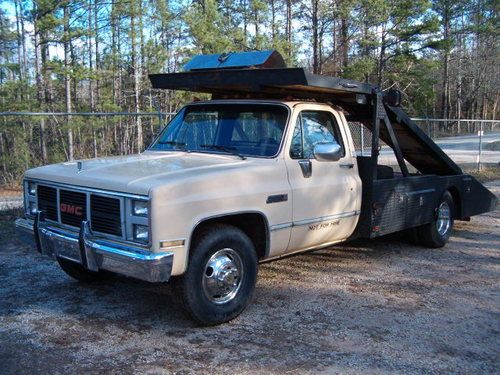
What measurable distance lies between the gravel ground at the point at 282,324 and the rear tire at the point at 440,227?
2.42 feet

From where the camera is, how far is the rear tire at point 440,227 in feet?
23.6

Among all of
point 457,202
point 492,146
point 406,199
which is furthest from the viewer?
point 492,146

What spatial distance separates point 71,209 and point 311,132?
98.3 inches

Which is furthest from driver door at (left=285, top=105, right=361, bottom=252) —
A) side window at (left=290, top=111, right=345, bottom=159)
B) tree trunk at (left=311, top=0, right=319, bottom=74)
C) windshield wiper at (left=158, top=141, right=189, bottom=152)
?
tree trunk at (left=311, top=0, right=319, bottom=74)

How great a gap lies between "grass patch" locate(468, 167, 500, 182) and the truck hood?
500 inches

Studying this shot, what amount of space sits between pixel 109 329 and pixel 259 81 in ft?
8.89

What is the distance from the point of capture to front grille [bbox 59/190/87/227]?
14.2ft

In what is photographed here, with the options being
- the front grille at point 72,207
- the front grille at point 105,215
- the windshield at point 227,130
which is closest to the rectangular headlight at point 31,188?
the front grille at point 72,207

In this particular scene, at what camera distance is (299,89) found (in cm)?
564

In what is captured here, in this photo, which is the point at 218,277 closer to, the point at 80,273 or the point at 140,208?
the point at 140,208

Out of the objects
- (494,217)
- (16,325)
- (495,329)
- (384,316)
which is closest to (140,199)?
(16,325)

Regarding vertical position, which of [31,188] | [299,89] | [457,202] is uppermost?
[299,89]

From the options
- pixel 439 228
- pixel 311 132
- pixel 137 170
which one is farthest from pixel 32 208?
pixel 439 228

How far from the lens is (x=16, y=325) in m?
4.37
